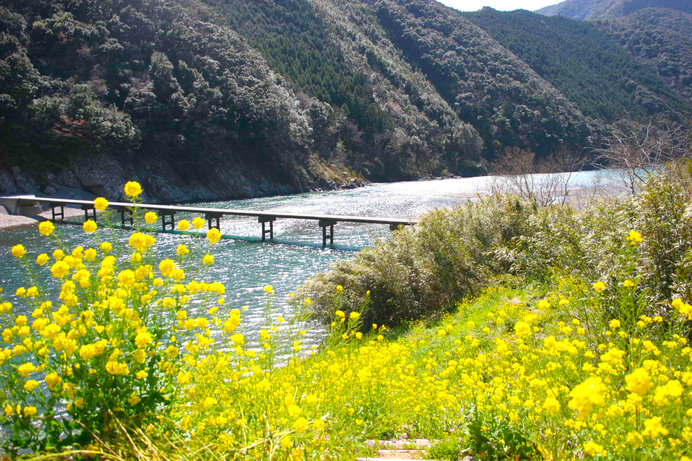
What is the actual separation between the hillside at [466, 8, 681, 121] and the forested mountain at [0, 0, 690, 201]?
0.81 meters

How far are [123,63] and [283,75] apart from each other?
26383 mm

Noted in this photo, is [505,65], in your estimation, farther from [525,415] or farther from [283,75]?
[525,415]

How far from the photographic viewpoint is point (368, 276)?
37.8 feet

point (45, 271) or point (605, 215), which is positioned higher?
point (605, 215)

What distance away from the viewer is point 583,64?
120375mm

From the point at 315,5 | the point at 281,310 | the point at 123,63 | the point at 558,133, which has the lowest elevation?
the point at 281,310

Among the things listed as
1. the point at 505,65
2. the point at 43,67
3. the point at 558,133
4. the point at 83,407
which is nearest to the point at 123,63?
the point at 43,67

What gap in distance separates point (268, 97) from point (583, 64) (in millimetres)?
96939

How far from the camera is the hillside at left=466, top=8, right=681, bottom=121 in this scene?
9562cm

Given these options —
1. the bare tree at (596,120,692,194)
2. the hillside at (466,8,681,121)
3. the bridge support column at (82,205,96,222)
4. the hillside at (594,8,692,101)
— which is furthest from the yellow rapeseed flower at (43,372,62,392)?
the hillside at (594,8,692,101)

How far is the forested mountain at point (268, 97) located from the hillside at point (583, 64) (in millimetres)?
815

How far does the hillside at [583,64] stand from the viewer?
9562 centimetres

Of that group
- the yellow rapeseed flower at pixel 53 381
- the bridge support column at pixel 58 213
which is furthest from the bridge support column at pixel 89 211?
the yellow rapeseed flower at pixel 53 381

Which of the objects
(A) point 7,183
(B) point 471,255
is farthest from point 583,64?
(B) point 471,255
